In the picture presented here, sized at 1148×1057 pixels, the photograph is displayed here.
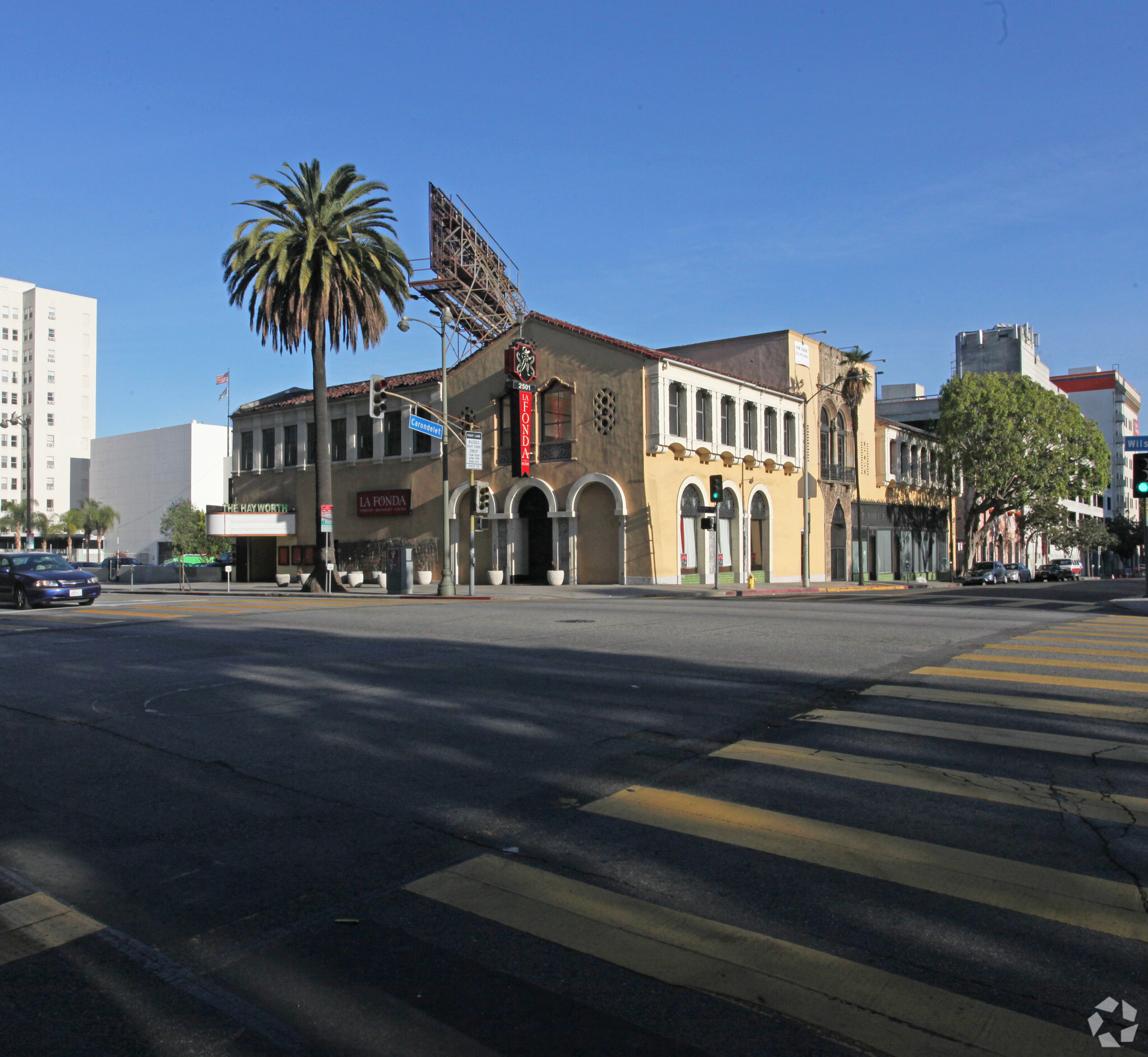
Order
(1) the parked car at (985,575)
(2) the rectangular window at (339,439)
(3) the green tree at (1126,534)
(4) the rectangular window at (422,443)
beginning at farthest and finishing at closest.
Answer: (3) the green tree at (1126,534) → (1) the parked car at (985,575) → (2) the rectangular window at (339,439) → (4) the rectangular window at (422,443)

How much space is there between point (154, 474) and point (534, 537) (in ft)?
300

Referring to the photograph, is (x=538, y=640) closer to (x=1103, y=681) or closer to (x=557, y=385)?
(x=1103, y=681)

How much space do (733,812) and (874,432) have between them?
2036 inches

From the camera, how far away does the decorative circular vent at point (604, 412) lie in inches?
1470

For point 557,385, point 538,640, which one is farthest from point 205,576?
point 538,640

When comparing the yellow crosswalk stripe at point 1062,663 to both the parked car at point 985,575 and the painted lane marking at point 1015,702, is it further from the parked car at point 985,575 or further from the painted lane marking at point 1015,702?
the parked car at point 985,575

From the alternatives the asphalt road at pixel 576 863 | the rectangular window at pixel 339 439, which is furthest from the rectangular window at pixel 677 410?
the asphalt road at pixel 576 863

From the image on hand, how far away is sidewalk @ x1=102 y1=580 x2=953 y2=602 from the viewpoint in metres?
30.0

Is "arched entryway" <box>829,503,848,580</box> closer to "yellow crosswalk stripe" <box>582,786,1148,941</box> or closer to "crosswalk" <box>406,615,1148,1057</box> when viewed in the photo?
"crosswalk" <box>406,615,1148,1057</box>

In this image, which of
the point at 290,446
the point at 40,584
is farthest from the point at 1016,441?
the point at 40,584

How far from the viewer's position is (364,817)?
18.6 ft

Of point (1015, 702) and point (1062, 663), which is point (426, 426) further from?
point (1015, 702)

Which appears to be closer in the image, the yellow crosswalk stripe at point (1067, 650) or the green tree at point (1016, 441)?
the yellow crosswalk stripe at point (1067, 650)

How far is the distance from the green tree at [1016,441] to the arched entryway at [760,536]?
20.4 m
